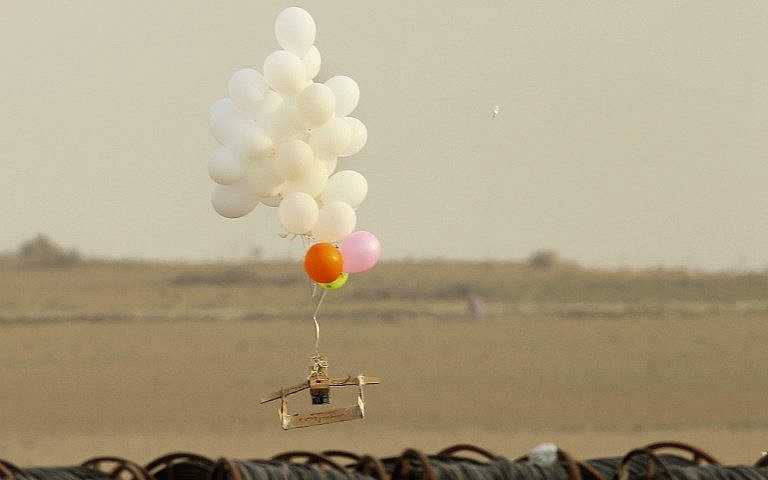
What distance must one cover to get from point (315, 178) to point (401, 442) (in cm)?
788

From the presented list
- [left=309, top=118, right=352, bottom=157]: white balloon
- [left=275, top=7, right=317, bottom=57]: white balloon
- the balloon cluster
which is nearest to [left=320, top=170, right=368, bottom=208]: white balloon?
the balloon cluster

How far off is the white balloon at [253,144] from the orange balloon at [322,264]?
0.31 meters

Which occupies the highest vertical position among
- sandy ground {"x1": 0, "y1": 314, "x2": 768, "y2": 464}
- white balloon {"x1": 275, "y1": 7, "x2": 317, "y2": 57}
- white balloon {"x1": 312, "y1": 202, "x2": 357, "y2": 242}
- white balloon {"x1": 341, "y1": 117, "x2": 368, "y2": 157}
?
white balloon {"x1": 275, "y1": 7, "x2": 317, "y2": 57}

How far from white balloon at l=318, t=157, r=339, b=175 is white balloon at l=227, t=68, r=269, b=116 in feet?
0.78

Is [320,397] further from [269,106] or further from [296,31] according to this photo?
[296,31]

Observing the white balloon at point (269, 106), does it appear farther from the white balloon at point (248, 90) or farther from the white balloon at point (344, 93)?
the white balloon at point (344, 93)

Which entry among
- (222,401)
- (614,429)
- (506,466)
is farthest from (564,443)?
(506,466)

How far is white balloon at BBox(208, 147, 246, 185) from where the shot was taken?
150 inches

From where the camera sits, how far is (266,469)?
1.71m

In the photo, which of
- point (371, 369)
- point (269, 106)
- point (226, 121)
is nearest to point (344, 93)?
point (269, 106)

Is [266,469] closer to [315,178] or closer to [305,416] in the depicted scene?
[305,416]

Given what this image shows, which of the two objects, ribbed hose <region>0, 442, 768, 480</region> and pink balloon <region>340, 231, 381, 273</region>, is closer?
ribbed hose <region>0, 442, 768, 480</region>


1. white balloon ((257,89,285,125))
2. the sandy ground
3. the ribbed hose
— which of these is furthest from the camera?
the sandy ground

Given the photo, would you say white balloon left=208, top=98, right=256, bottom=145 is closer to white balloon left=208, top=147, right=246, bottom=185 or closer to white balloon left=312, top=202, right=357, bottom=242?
white balloon left=208, top=147, right=246, bottom=185
